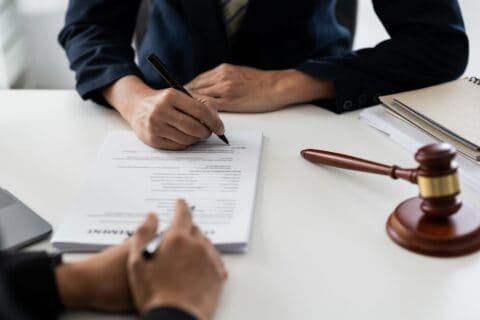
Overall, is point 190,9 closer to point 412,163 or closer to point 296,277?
point 412,163

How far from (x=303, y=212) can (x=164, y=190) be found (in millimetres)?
186

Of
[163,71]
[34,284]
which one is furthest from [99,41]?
[34,284]

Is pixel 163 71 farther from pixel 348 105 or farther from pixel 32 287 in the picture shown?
pixel 32 287

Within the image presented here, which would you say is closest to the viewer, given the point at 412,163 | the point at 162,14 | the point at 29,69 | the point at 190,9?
the point at 412,163

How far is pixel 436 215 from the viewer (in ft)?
2.70

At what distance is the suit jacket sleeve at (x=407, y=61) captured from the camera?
3.93ft

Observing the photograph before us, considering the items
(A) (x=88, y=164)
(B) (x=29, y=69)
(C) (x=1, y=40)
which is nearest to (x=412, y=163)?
(A) (x=88, y=164)

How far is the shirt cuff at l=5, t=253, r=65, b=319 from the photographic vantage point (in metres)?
0.69

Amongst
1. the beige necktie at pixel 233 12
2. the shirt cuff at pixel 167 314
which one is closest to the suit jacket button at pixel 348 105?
the beige necktie at pixel 233 12

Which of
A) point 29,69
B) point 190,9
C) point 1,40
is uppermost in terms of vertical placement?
point 190,9

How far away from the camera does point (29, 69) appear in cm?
254

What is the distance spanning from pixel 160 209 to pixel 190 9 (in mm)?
575

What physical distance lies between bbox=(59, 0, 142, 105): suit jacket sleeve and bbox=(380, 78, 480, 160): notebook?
464mm

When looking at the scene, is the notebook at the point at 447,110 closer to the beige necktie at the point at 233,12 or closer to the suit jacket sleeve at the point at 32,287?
the beige necktie at the point at 233,12
